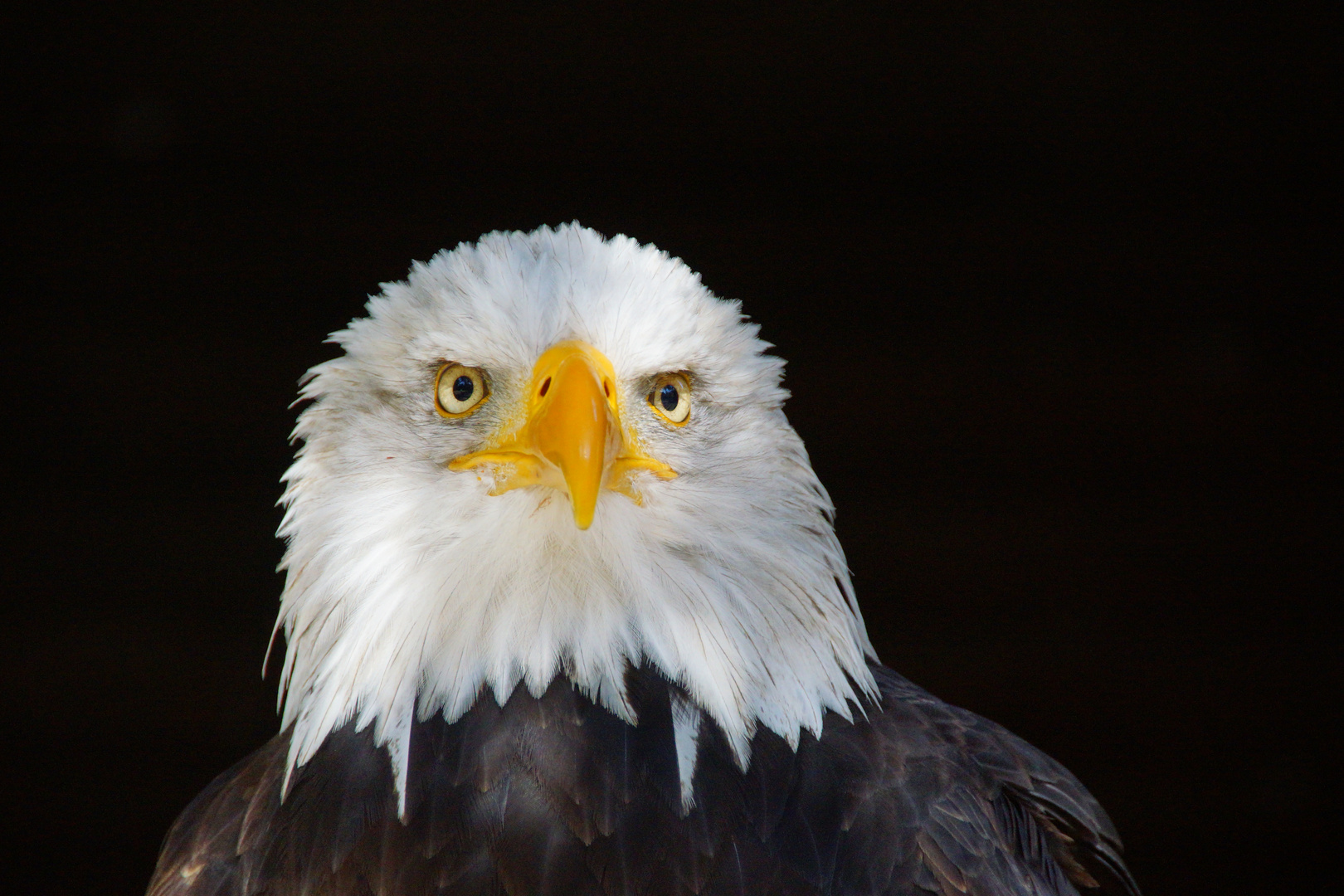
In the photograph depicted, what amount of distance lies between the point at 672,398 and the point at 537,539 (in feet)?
1.10

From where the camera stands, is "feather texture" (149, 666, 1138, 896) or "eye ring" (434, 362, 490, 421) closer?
"feather texture" (149, 666, 1138, 896)

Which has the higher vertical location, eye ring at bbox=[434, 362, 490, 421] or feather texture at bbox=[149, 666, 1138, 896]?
eye ring at bbox=[434, 362, 490, 421]

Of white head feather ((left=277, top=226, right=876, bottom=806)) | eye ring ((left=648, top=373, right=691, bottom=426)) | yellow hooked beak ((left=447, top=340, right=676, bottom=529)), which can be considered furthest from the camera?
eye ring ((left=648, top=373, right=691, bottom=426))

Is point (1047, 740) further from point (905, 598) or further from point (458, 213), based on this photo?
point (458, 213)

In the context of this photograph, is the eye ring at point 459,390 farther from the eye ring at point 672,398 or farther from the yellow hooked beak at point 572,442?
the eye ring at point 672,398

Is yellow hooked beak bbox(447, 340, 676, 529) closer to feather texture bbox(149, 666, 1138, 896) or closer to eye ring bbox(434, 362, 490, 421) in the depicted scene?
eye ring bbox(434, 362, 490, 421)

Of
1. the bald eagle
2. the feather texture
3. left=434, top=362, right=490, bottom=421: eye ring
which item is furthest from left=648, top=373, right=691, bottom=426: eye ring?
the feather texture

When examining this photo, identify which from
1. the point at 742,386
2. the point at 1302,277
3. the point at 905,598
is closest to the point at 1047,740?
the point at 905,598

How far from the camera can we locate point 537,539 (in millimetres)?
1720

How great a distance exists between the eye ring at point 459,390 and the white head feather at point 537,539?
0.05 feet

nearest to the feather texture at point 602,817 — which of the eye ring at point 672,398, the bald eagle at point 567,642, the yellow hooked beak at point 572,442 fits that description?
the bald eagle at point 567,642

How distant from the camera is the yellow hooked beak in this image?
1565mm

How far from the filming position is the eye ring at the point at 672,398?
1841mm

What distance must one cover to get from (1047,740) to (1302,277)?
6.17ft
